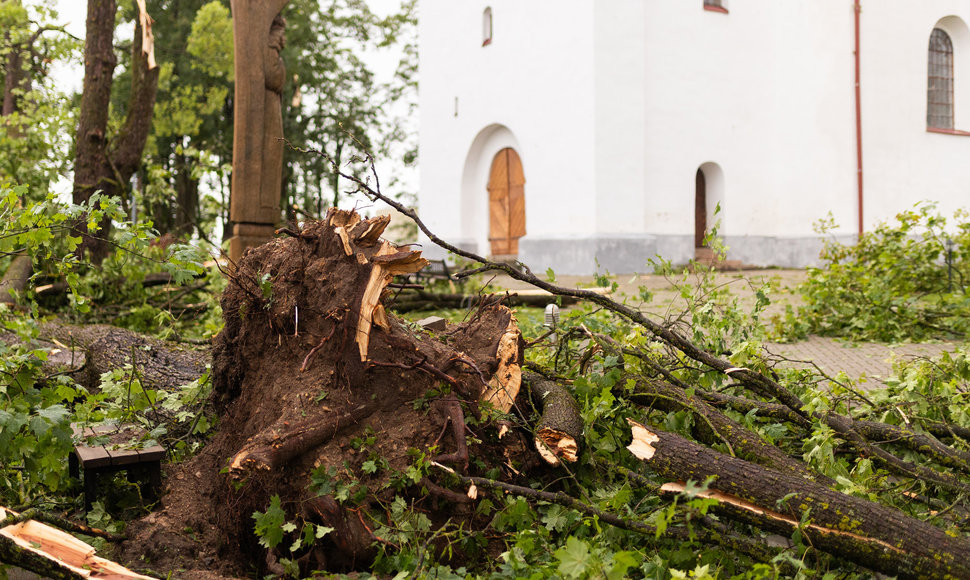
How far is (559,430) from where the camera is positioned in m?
2.85

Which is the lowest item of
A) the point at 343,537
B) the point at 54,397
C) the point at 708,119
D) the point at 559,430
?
the point at 343,537

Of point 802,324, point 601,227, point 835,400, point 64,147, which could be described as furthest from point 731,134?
point 835,400

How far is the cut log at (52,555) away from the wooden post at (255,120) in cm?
433

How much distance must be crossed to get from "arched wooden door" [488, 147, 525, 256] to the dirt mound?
1334 cm

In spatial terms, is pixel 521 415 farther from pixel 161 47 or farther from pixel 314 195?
pixel 314 195

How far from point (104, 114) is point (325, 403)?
7.30m

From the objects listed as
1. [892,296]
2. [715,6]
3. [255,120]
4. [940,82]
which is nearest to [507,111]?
[715,6]

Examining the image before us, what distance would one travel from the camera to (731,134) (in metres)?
15.4

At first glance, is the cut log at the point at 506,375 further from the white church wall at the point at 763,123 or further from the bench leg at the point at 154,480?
the white church wall at the point at 763,123

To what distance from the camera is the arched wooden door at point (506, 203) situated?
16.7 metres

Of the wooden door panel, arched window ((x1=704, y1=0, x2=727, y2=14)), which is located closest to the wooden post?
the wooden door panel

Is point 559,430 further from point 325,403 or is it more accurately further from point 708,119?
point 708,119

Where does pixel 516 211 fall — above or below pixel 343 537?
above

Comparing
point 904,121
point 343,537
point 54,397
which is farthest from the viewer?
point 904,121
